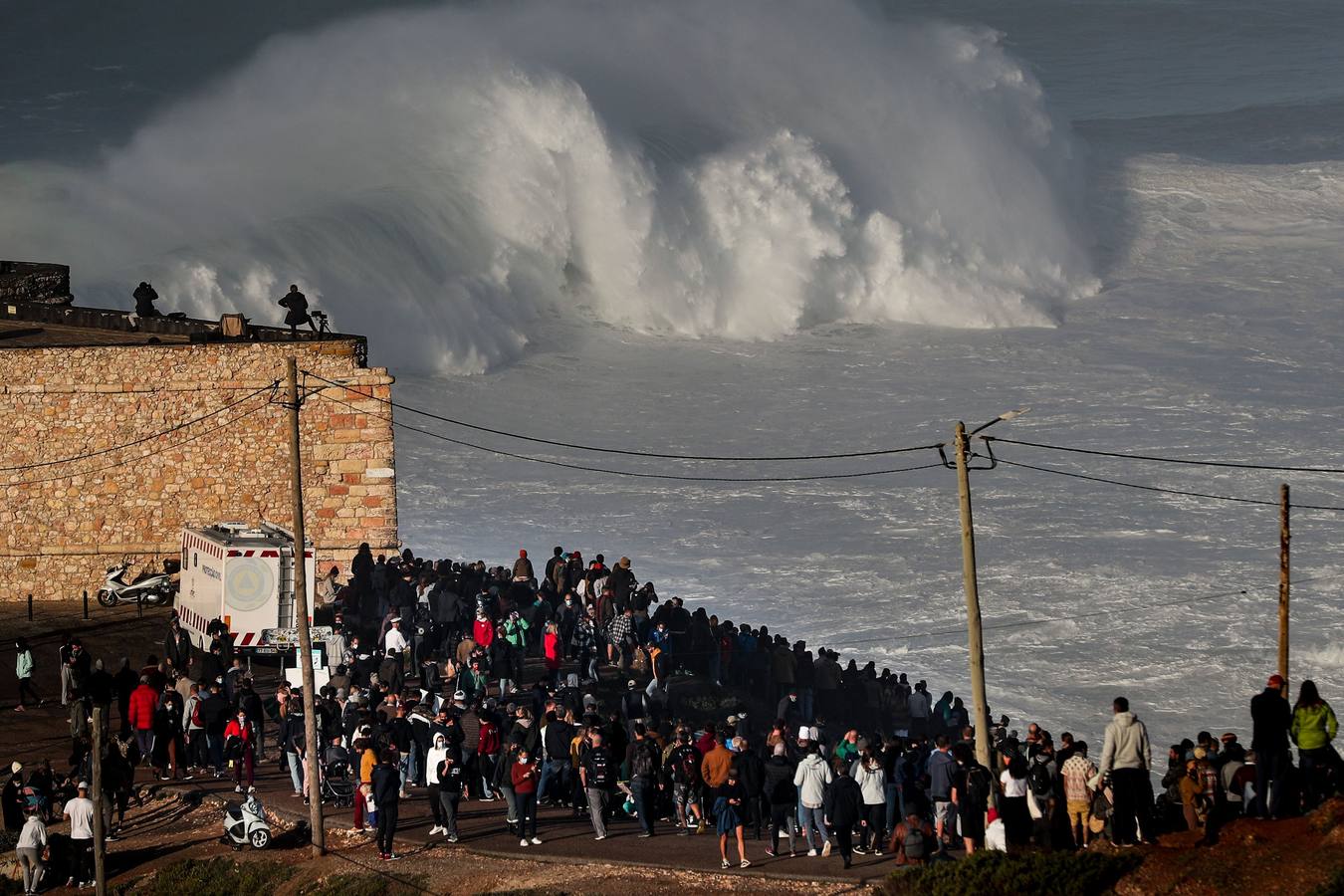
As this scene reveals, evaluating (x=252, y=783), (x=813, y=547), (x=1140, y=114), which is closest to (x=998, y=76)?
(x=1140, y=114)

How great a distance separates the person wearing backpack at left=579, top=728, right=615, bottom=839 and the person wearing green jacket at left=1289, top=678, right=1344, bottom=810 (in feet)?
19.0

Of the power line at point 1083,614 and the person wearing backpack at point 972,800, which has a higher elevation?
the power line at point 1083,614

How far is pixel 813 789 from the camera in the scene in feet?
59.4

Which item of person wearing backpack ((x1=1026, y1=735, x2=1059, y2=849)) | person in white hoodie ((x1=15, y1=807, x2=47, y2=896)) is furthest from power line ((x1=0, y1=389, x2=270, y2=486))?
person wearing backpack ((x1=1026, y1=735, x2=1059, y2=849))

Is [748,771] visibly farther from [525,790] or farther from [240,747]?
[240,747]

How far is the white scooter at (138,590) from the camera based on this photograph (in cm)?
2861

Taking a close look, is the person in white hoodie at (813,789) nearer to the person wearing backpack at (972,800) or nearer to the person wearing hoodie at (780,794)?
the person wearing hoodie at (780,794)

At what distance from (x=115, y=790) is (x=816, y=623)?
572 inches

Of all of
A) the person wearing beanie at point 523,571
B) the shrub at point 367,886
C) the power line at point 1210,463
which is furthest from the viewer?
the power line at point 1210,463

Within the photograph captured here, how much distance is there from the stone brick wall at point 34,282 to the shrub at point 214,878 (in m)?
17.9

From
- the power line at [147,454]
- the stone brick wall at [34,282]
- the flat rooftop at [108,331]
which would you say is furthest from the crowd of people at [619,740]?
the stone brick wall at [34,282]

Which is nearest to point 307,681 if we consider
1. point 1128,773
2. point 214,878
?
point 214,878

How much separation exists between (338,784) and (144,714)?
2096 millimetres

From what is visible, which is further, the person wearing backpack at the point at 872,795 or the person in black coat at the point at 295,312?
the person in black coat at the point at 295,312
